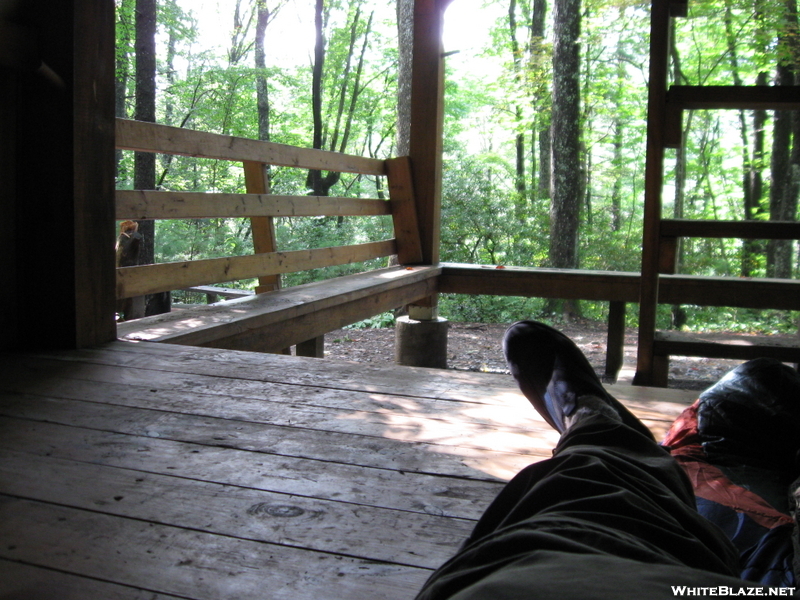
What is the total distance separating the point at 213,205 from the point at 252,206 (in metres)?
0.28

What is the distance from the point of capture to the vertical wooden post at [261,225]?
11.0 ft

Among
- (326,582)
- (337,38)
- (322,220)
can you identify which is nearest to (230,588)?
(326,582)

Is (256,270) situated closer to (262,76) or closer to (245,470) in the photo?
(245,470)

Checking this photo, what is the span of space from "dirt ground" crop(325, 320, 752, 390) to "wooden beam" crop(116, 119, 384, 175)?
8.27 ft

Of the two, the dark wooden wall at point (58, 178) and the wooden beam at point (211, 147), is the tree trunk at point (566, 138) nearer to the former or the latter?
the wooden beam at point (211, 147)

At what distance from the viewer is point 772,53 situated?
988 centimetres

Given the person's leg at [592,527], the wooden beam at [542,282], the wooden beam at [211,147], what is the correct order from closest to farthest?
1. the person's leg at [592,527]
2. the wooden beam at [211,147]
3. the wooden beam at [542,282]

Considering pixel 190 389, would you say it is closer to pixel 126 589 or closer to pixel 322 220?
pixel 126 589

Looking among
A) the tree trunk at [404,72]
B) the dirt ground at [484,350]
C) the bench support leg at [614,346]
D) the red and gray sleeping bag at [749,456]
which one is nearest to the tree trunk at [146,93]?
the dirt ground at [484,350]

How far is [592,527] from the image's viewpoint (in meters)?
0.70

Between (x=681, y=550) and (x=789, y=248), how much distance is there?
36.8 ft

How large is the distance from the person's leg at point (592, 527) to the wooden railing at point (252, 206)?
190 cm

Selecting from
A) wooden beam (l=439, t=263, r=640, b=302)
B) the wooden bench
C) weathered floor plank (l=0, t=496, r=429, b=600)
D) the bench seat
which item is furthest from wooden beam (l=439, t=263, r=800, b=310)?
weathered floor plank (l=0, t=496, r=429, b=600)

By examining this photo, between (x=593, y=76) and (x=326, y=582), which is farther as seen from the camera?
(x=593, y=76)
